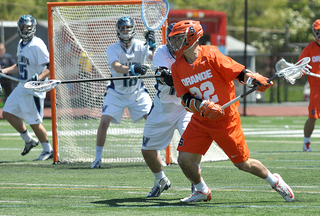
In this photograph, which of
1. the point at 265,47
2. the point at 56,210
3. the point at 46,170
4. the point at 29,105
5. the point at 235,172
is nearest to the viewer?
the point at 56,210

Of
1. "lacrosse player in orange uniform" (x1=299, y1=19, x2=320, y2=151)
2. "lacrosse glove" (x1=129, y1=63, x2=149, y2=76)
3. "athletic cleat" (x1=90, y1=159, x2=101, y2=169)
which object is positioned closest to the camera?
"lacrosse glove" (x1=129, y1=63, x2=149, y2=76)

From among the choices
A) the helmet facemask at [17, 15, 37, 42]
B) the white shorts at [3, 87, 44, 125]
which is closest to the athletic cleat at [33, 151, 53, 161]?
the white shorts at [3, 87, 44, 125]

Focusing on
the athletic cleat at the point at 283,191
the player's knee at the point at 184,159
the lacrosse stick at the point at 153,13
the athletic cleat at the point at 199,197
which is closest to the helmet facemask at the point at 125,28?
the lacrosse stick at the point at 153,13

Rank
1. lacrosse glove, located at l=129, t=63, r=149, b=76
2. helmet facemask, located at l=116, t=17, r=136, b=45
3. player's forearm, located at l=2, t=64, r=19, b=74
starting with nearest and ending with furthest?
lacrosse glove, located at l=129, t=63, r=149, b=76
helmet facemask, located at l=116, t=17, r=136, b=45
player's forearm, located at l=2, t=64, r=19, b=74

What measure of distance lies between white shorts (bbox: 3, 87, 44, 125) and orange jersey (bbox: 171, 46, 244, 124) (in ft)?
12.7

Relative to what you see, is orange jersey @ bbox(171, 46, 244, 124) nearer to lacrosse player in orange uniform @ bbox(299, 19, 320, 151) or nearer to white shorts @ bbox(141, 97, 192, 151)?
white shorts @ bbox(141, 97, 192, 151)

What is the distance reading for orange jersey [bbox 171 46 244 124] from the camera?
4688 millimetres

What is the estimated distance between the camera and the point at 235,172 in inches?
269

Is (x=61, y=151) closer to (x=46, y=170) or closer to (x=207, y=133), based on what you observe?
(x=46, y=170)

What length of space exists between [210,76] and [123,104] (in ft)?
9.71

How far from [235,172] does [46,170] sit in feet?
8.30

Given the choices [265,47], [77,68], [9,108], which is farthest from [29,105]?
[265,47]

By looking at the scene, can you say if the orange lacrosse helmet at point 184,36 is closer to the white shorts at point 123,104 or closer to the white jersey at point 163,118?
the white jersey at point 163,118

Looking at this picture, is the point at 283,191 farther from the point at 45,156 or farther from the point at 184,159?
the point at 45,156
